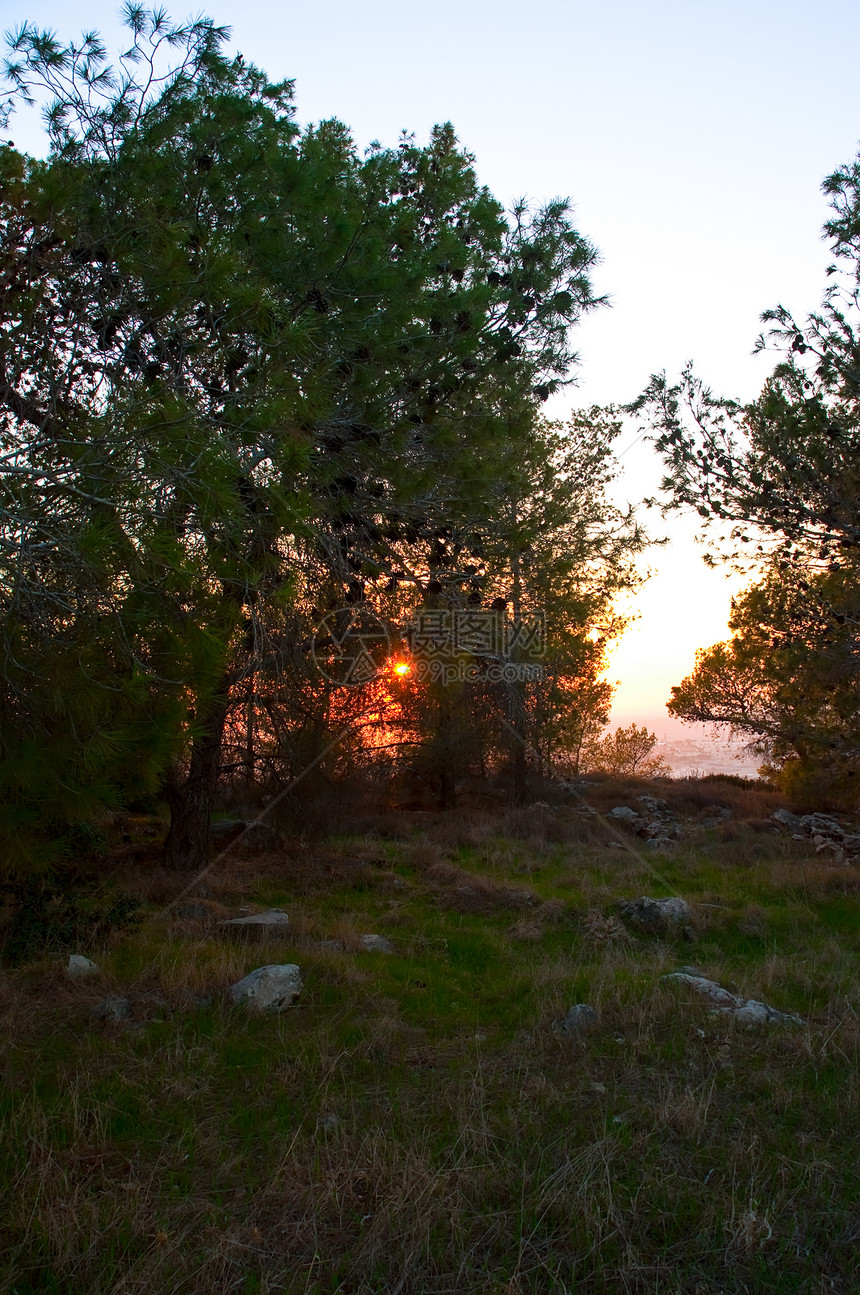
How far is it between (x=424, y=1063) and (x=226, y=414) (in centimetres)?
333

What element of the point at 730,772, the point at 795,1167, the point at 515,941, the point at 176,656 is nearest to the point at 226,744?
the point at 515,941

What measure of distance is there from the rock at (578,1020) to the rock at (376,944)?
175 cm

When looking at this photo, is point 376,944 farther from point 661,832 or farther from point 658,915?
point 661,832

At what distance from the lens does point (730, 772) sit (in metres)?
Result: 23.1

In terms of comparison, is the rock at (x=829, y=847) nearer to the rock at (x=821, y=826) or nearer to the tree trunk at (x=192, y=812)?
the rock at (x=821, y=826)

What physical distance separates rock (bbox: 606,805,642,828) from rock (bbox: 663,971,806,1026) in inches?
362

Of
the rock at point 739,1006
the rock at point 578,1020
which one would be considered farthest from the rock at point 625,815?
the rock at point 578,1020

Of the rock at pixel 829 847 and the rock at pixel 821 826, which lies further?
the rock at pixel 821 826

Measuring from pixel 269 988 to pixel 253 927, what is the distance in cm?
147

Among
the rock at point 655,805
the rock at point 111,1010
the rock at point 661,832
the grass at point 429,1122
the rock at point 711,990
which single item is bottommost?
the grass at point 429,1122

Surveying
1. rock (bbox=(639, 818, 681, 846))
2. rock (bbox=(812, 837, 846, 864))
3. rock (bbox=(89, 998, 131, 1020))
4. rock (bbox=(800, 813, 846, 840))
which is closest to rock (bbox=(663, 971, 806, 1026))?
rock (bbox=(89, 998, 131, 1020))

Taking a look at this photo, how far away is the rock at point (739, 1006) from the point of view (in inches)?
167

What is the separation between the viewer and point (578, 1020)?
4.16 metres

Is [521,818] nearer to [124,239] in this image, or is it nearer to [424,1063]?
[424,1063]
